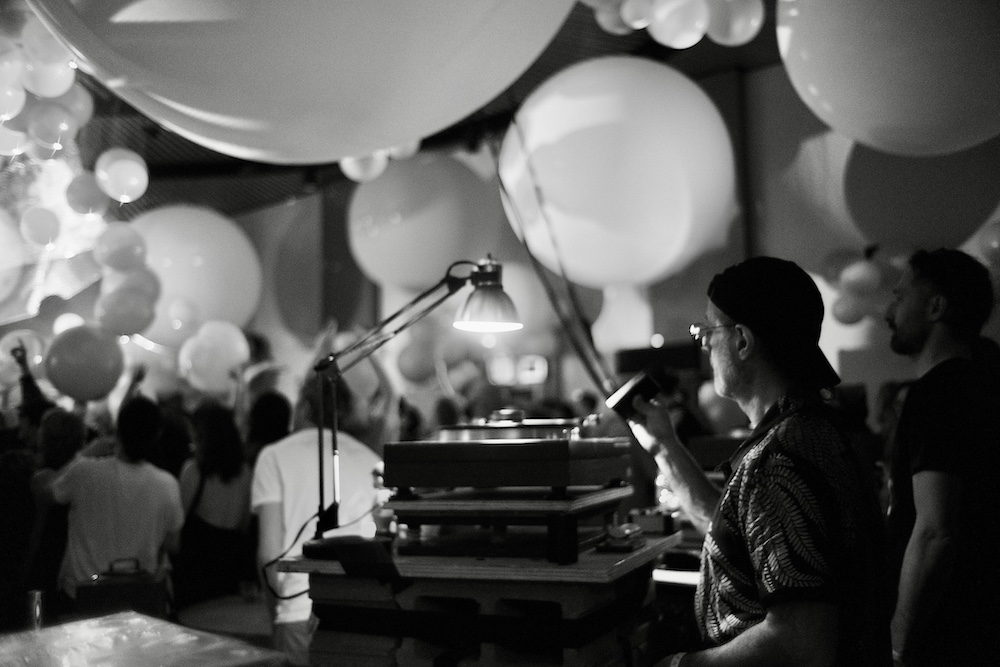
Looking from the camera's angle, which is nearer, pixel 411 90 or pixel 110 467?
pixel 411 90

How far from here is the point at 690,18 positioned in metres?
2.88

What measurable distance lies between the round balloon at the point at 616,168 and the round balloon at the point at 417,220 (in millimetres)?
1193

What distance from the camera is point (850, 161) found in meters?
4.86

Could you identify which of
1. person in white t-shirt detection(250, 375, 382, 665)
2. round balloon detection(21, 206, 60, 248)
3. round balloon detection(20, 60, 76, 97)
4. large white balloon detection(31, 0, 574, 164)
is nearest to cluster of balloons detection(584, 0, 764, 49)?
large white balloon detection(31, 0, 574, 164)

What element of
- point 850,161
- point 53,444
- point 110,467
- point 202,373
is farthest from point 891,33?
point 202,373

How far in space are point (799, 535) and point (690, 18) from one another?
85.8 inches

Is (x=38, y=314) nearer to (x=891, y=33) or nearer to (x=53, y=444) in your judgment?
(x=53, y=444)

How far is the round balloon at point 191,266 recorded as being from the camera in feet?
18.2

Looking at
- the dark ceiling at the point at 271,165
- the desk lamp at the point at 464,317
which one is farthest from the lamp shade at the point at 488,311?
the dark ceiling at the point at 271,165

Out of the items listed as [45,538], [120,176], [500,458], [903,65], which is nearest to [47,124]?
[120,176]

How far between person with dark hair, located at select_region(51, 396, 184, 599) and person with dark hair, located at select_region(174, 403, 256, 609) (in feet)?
0.84

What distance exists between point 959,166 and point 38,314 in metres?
4.45

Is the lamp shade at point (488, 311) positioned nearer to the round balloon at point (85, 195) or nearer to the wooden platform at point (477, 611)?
the wooden platform at point (477, 611)

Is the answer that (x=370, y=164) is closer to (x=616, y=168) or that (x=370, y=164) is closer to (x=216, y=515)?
(x=616, y=168)
